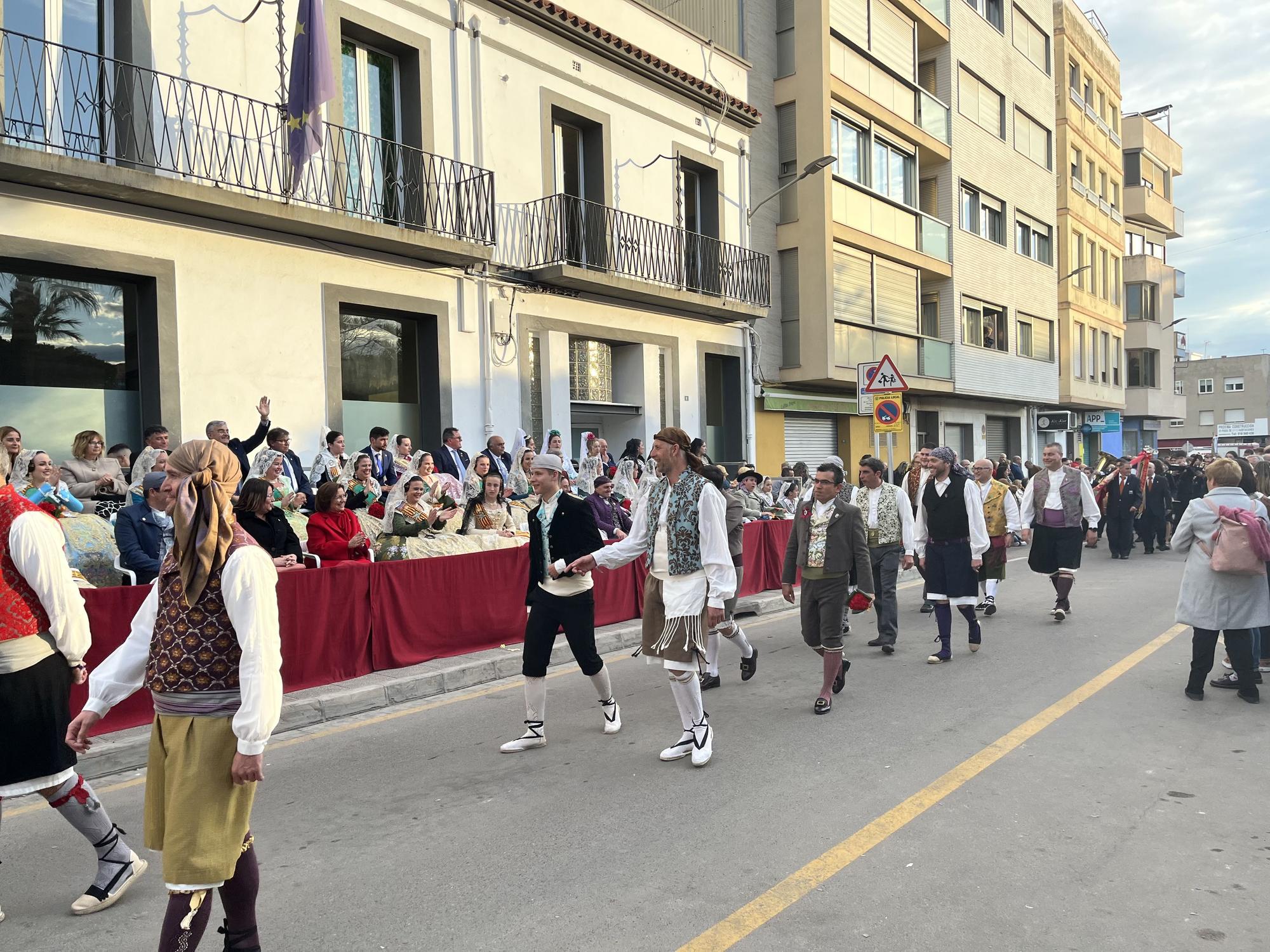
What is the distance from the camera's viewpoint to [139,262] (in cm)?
1005

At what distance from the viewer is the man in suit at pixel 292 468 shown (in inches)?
391

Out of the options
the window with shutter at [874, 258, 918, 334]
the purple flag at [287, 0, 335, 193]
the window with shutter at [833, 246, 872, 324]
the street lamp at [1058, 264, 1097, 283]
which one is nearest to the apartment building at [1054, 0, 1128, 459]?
the street lamp at [1058, 264, 1097, 283]

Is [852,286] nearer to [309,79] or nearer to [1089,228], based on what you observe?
[309,79]

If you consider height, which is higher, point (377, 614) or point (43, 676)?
point (43, 676)

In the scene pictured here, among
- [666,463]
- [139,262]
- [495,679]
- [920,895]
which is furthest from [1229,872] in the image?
[139,262]

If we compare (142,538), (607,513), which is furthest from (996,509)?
(142,538)

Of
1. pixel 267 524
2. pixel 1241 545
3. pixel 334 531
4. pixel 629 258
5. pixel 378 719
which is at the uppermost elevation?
pixel 629 258

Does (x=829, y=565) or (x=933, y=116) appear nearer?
(x=829, y=565)

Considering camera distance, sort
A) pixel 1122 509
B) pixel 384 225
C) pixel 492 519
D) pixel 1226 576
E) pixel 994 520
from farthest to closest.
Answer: pixel 1122 509 → pixel 384 225 → pixel 994 520 → pixel 492 519 → pixel 1226 576

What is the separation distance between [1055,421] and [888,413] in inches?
985

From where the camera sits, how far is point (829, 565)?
672 cm

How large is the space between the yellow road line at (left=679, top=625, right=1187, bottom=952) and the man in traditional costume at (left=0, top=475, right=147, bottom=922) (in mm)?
2400

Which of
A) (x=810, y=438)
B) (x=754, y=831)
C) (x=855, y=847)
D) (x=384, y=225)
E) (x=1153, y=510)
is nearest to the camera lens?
(x=855, y=847)

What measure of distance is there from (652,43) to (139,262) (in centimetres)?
1060
